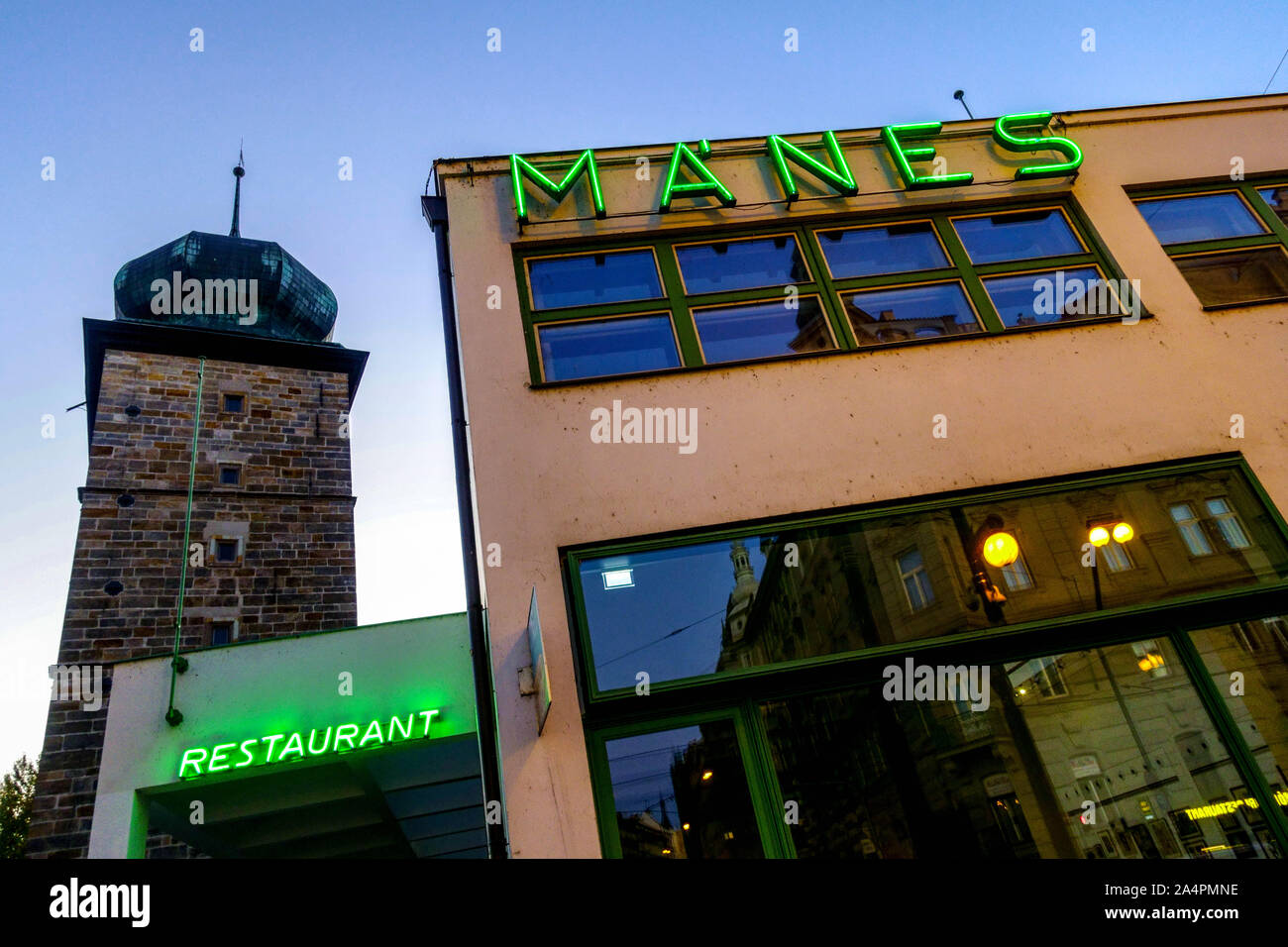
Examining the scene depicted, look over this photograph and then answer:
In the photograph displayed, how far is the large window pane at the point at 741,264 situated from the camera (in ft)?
24.8

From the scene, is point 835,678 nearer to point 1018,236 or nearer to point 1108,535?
point 1108,535

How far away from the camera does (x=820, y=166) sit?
800cm

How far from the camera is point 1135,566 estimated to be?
242 inches

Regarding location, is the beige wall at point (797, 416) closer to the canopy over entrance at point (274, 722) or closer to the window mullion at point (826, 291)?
the window mullion at point (826, 291)

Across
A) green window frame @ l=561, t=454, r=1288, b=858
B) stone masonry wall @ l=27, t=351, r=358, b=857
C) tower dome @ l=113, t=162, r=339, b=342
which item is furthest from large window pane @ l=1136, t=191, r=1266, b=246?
tower dome @ l=113, t=162, r=339, b=342

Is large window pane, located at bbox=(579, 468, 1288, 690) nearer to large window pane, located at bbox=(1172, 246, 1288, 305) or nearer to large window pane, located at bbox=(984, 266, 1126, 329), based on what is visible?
large window pane, located at bbox=(984, 266, 1126, 329)

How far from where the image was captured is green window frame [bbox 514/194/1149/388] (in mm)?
7176

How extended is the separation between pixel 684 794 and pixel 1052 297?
18.3 feet

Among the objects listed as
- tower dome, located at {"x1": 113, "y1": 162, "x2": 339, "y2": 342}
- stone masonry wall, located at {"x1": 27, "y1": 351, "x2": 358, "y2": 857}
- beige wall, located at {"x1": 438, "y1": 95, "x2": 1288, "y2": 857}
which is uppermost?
tower dome, located at {"x1": 113, "y1": 162, "x2": 339, "y2": 342}

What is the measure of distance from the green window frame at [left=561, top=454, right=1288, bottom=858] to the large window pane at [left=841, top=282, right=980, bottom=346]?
180 cm

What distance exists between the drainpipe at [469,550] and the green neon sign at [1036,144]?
564 centimetres
